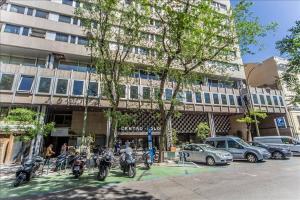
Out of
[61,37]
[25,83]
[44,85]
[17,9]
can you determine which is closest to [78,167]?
[44,85]

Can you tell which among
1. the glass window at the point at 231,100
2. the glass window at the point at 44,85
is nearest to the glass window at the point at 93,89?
the glass window at the point at 44,85

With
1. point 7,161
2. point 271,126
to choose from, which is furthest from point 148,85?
A: point 271,126

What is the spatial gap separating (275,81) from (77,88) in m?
26.4

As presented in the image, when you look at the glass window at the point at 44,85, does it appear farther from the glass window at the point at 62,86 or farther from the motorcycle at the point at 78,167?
the motorcycle at the point at 78,167

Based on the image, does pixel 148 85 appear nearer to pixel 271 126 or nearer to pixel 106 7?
pixel 106 7

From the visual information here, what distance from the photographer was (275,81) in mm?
27125

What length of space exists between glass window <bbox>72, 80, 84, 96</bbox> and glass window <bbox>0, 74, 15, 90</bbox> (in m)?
5.33

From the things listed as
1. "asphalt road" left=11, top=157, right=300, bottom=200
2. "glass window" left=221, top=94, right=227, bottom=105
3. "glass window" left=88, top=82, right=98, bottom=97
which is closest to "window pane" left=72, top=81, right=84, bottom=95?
"glass window" left=88, top=82, right=98, bottom=97

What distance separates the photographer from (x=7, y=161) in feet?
52.2

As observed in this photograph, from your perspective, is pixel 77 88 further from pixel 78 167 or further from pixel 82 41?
pixel 78 167

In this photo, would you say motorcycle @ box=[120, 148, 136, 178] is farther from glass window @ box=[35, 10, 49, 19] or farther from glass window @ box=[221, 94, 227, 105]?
glass window @ box=[35, 10, 49, 19]

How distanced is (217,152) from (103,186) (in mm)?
8596

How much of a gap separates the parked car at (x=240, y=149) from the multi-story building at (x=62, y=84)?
493 cm

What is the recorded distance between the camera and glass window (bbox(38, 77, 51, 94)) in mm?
18281
